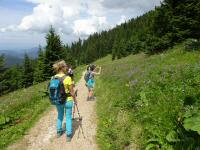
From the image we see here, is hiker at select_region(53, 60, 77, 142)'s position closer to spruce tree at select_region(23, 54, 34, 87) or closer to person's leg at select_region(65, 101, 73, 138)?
person's leg at select_region(65, 101, 73, 138)

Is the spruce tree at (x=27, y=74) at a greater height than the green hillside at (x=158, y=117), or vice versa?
the green hillside at (x=158, y=117)

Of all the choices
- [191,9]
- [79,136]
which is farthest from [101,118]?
[191,9]

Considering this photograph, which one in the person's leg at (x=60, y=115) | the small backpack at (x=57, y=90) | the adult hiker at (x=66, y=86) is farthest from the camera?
the person's leg at (x=60, y=115)


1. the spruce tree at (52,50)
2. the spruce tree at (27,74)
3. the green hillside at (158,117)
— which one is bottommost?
the spruce tree at (27,74)

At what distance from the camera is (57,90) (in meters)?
9.62

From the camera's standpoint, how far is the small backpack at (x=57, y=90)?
953cm

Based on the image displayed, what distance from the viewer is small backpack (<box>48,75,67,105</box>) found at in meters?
9.53

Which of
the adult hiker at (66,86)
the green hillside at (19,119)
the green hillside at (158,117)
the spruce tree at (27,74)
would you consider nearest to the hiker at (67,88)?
the adult hiker at (66,86)

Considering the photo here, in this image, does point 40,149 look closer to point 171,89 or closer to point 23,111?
point 171,89

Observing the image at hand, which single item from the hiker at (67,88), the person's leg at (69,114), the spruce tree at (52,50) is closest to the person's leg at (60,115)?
the hiker at (67,88)

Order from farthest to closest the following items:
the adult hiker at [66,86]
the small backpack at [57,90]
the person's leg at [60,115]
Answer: the person's leg at [60,115], the adult hiker at [66,86], the small backpack at [57,90]

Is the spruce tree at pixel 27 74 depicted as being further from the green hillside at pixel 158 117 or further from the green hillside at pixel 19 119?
the green hillside at pixel 158 117

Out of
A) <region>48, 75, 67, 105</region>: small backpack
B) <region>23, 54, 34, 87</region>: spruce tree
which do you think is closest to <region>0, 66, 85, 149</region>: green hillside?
<region>48, 75, 67, 105</region>: small backpack

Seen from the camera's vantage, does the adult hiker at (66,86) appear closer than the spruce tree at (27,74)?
Yes
